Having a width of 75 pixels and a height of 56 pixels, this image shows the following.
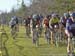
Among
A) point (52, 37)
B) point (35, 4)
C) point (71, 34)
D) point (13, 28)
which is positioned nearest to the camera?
point (71, 34)

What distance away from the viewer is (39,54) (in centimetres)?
1664

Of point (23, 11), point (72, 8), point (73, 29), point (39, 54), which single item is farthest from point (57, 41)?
point (23, 11)

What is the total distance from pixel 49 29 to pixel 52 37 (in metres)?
0.59

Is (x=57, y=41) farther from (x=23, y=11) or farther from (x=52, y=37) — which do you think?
(x=23, y=11)

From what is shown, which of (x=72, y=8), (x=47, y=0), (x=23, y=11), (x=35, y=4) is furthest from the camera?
(x=23, y=11)

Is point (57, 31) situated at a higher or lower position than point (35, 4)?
lower

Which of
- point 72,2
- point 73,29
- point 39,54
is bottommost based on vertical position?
point 39,54

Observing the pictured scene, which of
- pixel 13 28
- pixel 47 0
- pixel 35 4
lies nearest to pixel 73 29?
pixel 13 28

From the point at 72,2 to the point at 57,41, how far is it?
23461mm

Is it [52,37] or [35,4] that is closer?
[52,37]

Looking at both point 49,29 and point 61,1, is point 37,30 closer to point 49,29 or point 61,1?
point 49,29

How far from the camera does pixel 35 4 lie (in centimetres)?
7700

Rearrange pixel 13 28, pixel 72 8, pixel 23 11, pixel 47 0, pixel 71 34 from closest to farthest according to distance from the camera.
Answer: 1. pixel 71 34
2. pixel 13 28
3. pixel 72 8
4. pixel 47 0
5. pixel 23 11

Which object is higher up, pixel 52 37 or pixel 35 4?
pixel 35 4
